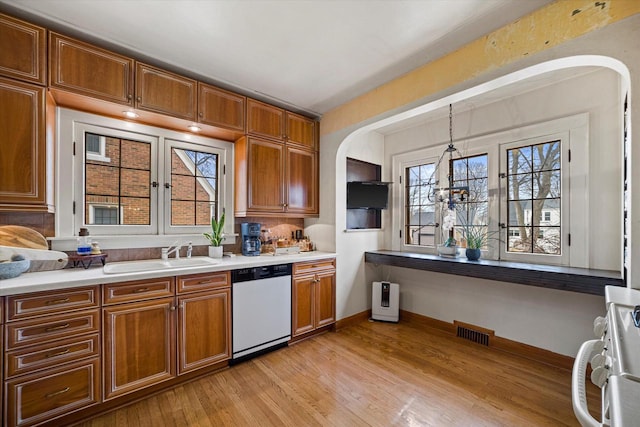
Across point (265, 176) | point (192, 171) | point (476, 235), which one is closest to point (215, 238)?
point (192, 171)

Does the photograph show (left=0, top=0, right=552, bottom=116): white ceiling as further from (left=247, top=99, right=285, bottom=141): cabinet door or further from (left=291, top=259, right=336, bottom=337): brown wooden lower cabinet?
(left=291, top=259, right=336, bottom=337): brown wooden lower cabinet

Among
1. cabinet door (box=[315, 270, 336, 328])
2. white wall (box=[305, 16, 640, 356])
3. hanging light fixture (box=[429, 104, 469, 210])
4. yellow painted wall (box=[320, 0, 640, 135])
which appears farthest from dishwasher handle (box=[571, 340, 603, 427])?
cabinet door (box=[315, 270, 336, 328])

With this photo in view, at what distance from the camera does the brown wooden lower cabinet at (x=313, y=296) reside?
290 centimetres

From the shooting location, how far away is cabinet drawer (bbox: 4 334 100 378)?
1.57m

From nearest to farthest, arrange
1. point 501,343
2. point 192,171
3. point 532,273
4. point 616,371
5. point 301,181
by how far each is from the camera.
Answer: point 616,371 → point 532,273 → point 501,343 → point 192,171 → point 301,181

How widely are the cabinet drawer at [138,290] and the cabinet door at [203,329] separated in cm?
15

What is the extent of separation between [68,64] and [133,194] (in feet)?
3.54

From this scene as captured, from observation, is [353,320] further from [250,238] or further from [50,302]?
[50,302]

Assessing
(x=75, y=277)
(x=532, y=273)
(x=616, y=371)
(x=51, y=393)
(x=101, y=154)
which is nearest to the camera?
(x=616, y=371)

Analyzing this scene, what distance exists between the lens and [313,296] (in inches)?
121

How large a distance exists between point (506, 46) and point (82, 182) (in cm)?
352

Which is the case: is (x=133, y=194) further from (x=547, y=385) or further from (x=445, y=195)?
(x=547, y=385)

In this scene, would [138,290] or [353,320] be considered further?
[353,320]

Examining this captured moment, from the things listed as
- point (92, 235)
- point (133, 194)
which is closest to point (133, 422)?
point (92, 235)
